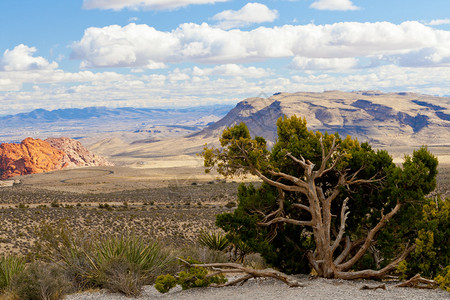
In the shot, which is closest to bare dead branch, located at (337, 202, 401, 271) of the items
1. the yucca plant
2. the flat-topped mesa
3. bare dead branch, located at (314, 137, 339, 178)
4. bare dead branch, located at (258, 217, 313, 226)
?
bare dead branch, located at (258, 217, 313, 226)

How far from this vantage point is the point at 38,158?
12106cm

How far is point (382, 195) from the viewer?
1296cm

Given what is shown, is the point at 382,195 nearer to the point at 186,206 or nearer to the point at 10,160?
the point at 186,206

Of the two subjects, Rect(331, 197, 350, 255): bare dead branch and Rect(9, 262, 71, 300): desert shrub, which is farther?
Rect(331, 197, 350, 255): bare dead branch

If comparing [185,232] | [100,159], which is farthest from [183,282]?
[100,159]

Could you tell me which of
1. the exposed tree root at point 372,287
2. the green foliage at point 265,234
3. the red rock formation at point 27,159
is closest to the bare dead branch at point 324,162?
the green foliage at point 265,234

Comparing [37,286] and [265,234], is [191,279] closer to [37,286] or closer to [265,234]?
[265,234]

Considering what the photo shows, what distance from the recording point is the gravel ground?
32.8ft

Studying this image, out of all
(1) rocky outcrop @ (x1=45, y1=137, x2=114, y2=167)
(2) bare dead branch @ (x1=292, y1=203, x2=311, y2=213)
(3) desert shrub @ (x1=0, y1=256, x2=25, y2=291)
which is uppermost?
(2) bare dead branch @ (x1=292, y1=203, x2=311, y2=213)

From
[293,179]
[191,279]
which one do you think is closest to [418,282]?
[293,179]

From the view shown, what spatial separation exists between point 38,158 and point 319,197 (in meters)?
120

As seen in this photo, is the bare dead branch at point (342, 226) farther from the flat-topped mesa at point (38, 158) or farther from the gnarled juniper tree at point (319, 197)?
the flat-topped mesa at point (38, 158)

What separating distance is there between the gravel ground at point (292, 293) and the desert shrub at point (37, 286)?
1.28 feet

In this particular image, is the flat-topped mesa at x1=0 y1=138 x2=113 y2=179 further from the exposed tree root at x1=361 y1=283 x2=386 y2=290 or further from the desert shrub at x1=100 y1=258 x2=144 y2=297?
the exposed tree root at x1=361 y1=283 x2=386 y2=290
